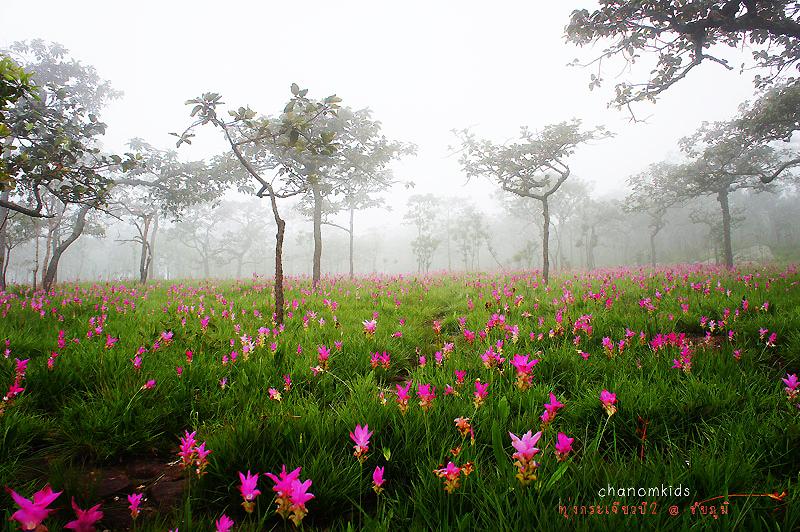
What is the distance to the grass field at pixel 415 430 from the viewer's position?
145 cm

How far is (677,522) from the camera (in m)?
1.29

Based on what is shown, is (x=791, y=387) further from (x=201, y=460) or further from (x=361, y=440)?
(x=201, y=460)

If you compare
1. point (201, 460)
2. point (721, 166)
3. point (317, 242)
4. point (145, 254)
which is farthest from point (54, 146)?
point (721, 166)

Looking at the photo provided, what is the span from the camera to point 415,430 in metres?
2.05

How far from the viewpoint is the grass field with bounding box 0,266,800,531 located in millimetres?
1450

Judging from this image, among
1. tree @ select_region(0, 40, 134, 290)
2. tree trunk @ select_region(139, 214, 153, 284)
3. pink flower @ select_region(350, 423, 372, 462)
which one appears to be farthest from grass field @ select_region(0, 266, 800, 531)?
tree trunk @ select_region(139, 214, 153, 284)

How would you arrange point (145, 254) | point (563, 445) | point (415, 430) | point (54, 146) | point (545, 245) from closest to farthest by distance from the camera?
point (563, 445)
point (415, 430)
point (54, 146)
point (545, 245)
point (145, 254)

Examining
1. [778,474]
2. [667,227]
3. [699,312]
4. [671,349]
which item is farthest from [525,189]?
[667,227]

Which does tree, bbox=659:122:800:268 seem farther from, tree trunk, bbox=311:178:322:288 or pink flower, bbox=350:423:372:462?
pink flower, bbox=350:423:372:462

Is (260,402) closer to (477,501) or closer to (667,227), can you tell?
(477,501)

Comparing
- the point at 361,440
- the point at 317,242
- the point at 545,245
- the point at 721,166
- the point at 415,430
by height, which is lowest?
the point at 415,430

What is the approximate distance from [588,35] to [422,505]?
10848 millimetres

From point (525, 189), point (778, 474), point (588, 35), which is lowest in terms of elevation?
point (778, 474)

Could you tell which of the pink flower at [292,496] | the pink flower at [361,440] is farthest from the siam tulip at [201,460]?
the pink flower at [361,440]
